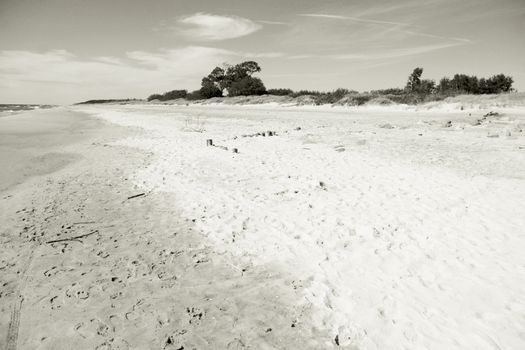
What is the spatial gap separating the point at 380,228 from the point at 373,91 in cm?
3205

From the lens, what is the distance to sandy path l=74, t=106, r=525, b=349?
310 centimetres

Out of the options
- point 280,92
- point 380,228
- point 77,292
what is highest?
point 280,92

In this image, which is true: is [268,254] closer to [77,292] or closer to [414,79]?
[77,292]

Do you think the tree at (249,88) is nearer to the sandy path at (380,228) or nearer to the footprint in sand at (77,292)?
the sandy path at (380,228)

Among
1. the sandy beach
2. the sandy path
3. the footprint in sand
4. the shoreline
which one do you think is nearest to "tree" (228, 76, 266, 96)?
the shoreline

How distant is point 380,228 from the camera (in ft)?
16.1

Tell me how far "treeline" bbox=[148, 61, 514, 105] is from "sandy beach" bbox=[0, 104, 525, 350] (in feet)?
64.9

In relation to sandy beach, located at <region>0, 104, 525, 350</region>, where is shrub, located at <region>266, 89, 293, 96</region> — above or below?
above

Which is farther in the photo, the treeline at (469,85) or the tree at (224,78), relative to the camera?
the tree at (224,78)

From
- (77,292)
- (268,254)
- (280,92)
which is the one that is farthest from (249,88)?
(77,292)

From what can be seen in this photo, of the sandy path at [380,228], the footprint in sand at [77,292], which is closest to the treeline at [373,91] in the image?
the sandy path at [380,228]

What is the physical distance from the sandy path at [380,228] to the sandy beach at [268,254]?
0.9 inches

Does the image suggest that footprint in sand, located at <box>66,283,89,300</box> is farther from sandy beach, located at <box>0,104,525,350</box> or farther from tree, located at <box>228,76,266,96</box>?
tree, located at <box>228,76,266,96</box>

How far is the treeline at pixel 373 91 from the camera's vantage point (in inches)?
1050
